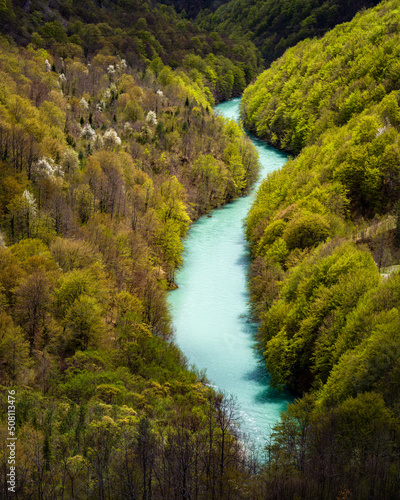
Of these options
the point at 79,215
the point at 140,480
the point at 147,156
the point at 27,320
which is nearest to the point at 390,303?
the point at 140,480

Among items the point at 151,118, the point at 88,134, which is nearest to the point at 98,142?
the point at 88,134

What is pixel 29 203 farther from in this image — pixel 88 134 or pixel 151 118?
pixel 151 118

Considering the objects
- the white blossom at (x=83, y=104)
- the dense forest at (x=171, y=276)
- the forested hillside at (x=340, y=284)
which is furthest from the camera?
the white blossom at (x=83, y=104)

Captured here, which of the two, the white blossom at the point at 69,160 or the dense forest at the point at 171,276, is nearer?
the dense forest at the point at 171,276

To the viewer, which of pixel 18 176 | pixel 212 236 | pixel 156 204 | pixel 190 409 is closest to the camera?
pixel 190 409

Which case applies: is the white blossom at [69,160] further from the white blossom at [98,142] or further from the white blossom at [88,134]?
the white blossom at [88,134]

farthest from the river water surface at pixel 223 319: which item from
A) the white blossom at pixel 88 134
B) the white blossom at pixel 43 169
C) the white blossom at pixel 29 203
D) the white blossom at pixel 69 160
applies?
the white blossom at pixel 88 134

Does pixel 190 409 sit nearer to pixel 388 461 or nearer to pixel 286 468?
pixel 286 468
